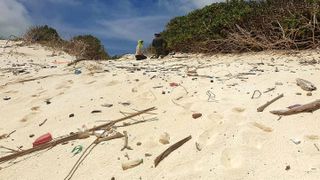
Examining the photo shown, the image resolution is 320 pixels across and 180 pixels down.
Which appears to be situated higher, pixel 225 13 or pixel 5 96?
pixel 225 13

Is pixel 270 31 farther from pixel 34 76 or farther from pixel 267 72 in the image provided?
pixel 34 76

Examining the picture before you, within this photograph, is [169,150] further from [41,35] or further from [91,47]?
[41,35]

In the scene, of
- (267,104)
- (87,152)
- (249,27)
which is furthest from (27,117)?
(249,27)

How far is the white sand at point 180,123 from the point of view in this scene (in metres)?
3.63

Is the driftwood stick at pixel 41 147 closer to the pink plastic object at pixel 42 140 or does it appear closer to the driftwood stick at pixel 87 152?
the pink plastic object at pixel 42 140

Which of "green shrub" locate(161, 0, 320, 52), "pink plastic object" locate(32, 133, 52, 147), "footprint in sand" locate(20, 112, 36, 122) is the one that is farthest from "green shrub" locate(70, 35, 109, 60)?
"pink plastic object" locate(32, 133, 52, 147)

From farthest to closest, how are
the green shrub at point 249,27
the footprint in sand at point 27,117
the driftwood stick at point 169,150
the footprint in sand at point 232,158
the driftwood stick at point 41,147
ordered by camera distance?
the green shrub at point 249,27, the footprint in sand at point 27,117, the driftwood stick at point 41,147, the driftwood stick at point 169,150, the footprint in sand at point 232,158

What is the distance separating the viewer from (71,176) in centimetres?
388

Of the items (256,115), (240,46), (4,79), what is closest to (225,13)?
(240,46)

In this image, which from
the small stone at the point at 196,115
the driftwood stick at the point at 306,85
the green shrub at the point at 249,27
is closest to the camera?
the small stone at the point at 196,115

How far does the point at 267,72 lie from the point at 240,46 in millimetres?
3232

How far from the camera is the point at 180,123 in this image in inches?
181

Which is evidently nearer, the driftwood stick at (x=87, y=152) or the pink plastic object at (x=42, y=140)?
the driftwood stick at (x=87, y=152)

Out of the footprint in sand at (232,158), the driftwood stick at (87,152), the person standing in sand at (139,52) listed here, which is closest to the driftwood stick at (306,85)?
the footprint in sand at (232,158)
